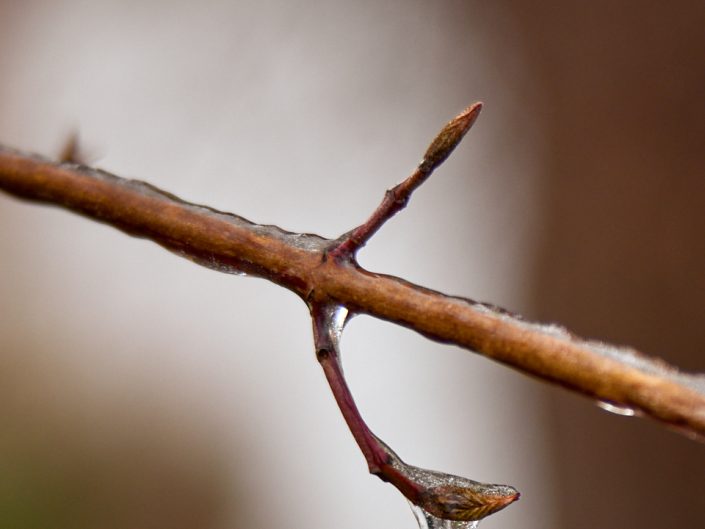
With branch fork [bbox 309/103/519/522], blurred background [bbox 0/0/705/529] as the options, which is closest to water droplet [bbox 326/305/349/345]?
branch fork [bbox 309/103/519/522]

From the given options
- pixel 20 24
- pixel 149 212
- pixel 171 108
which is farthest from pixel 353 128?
pixel 149 212

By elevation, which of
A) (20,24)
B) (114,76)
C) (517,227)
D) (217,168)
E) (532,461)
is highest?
(20,24)

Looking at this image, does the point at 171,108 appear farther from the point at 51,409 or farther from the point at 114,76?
the point at 51,409

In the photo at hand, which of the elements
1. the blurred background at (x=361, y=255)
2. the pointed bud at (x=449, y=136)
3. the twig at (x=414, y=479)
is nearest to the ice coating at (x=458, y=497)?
the twig at (x=414, y=479)

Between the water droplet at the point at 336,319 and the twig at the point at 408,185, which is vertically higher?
the twig at the point at 408,185

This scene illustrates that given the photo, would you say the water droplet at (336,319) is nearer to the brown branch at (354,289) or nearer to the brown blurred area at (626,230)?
the brown branch at (354,289)

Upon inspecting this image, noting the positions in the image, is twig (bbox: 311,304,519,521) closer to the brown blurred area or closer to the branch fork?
the branch fork
